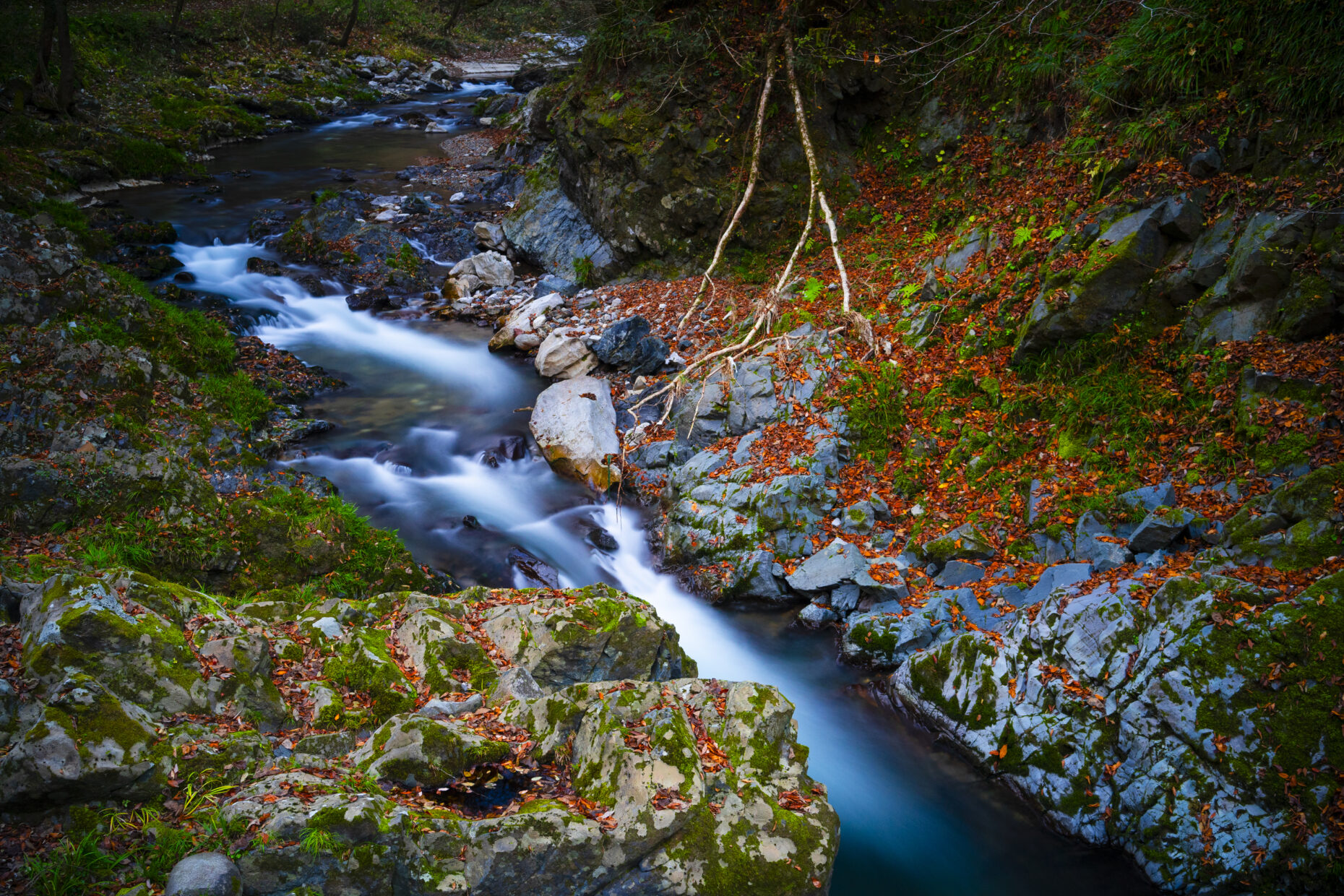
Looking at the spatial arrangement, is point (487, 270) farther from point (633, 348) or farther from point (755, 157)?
point (755, 157)

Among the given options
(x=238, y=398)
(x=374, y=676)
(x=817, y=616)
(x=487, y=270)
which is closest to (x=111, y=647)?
(x=374, y=676)

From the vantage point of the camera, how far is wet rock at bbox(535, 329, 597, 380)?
1167cm

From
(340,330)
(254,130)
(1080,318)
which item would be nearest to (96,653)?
(1080,318)

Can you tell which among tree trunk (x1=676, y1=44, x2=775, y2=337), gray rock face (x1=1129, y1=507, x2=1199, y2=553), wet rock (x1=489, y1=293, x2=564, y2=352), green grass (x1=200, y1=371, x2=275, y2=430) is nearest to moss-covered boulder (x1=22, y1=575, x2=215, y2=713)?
green grass (x1=200, y1=371, x2=275, y2=430)

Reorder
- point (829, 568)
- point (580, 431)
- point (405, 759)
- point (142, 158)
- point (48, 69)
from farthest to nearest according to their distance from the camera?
point (48, 69)
point (142, 158)
point (580, 431)
point (829, 568)
point (405, 759)

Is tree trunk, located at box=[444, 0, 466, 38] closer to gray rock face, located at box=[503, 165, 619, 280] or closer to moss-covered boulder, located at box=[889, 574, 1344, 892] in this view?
gray rock face, located at box=[503, 165, 619, 280]

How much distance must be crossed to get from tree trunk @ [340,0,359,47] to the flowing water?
63.7ft

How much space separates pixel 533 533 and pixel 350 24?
113 feet

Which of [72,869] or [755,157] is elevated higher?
[755,157]

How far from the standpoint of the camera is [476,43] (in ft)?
134

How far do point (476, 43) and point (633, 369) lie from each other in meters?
38.8

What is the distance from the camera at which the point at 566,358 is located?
11.8 metres

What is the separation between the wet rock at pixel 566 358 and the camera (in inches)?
460

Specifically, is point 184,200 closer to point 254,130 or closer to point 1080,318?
point 254,130
